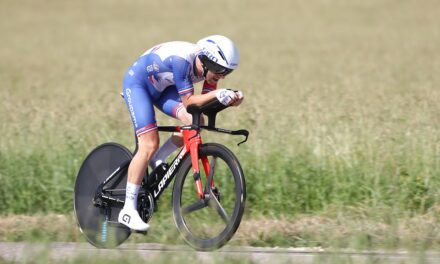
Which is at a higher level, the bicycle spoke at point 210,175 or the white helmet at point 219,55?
the white helmet at point 219,55

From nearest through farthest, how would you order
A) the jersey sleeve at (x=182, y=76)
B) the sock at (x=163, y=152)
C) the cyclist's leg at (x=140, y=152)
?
the jersey sleeve at (x=182, y=76) < the cyclist's leg at (x=140, y=152) < the sock at (x=163, y=152)

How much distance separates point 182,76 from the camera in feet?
21.4

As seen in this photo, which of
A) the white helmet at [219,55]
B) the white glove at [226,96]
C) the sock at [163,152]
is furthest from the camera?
the sock at [163,152]

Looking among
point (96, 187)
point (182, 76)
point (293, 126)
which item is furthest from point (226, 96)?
point (293, 126)

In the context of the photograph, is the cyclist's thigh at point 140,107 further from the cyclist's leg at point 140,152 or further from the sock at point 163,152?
the sock at point 163,152

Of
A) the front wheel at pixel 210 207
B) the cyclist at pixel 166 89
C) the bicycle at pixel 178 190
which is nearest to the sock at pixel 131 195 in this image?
the cyclist at pixel 166 89

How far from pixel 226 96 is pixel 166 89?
3.31 feet

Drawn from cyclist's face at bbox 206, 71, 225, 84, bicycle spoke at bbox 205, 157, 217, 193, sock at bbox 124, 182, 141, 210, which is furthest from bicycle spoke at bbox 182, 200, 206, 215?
cyclist's face at bbox 206, 71, 225, 84

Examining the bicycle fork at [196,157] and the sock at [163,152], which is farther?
the sock at [163,152]

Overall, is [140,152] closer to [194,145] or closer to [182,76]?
[194,145]

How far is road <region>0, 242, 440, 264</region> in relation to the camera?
214 inches

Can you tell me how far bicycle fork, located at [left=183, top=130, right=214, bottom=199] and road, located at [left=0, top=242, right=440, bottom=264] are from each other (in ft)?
1.66

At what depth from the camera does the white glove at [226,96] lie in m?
6.23

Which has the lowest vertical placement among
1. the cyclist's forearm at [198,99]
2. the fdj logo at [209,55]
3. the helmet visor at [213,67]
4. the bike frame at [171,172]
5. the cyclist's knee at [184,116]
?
the bike frame at [171,172]
